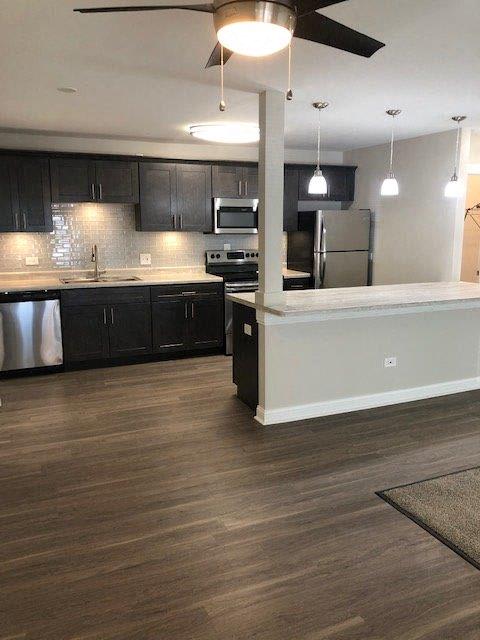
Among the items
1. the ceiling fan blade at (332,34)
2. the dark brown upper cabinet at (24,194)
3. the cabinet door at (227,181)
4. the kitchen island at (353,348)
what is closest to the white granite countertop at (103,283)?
the dark brown upper cabinet at (24,194)

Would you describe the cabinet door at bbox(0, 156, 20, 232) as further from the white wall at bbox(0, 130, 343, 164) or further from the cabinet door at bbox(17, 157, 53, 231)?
the white wall at bbox(0, 130, 343, 164)

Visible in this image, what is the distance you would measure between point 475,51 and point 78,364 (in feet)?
14.6

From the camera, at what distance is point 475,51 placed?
2764 millimetres

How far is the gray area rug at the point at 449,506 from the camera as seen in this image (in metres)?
2.44

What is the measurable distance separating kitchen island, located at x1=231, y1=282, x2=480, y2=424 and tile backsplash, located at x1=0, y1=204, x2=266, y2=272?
217 centimetres

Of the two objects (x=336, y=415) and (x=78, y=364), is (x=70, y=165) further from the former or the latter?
(x=336, y=415)

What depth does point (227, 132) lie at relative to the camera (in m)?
5.14

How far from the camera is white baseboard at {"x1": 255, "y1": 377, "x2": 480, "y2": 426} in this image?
3938mm

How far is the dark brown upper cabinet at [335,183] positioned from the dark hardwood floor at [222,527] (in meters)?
3.22

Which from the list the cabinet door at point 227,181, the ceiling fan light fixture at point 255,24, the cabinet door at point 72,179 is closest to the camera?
the ceiling fan light fixture at point 255,24

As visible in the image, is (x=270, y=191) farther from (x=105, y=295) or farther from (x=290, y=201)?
(x=290, y=201)

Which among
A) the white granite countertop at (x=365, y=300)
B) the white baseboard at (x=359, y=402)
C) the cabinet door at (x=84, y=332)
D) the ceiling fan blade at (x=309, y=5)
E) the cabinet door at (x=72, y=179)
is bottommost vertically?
the white baseboard at (x=359, y=402)

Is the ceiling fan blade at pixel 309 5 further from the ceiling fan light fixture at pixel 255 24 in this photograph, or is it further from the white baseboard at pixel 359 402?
the white baseboard at pixel 359 402

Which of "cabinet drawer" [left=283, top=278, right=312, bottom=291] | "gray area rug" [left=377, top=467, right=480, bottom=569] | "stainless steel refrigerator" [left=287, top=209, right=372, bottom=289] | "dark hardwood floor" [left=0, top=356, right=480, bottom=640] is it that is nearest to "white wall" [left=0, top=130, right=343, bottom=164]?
"stainless steel refrigerator" [left=287, top=209, right=372, bottom=289]
